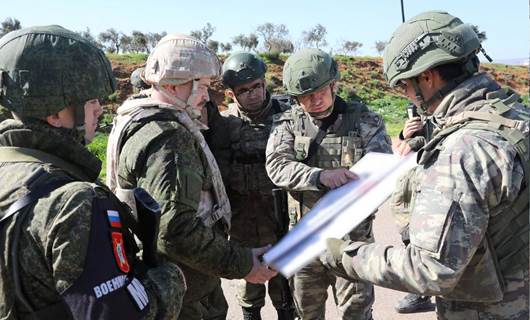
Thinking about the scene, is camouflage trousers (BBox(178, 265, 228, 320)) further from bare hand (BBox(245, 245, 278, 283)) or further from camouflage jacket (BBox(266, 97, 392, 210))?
camouflage jacket (BBox(266, 97, 392, 210))

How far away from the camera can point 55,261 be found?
1.44 meters

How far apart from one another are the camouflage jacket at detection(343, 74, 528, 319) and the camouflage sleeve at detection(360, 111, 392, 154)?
1412 millimetres

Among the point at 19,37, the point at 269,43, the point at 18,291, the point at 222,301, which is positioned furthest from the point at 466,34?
the point at 269,43

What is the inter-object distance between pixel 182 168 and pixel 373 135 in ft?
5.62

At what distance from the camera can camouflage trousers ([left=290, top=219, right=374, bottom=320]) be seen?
137 inches

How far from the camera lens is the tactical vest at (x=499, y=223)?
1.89 meters

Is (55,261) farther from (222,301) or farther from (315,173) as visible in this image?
(315,173)

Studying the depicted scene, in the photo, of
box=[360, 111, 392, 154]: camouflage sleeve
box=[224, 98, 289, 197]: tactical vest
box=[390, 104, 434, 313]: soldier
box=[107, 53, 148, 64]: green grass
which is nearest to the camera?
→ box=[390, 104, 434, 313]: soldier

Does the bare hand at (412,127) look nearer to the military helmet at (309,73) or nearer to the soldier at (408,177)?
the soldier at (408,177)

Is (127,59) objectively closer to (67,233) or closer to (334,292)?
(334,292)

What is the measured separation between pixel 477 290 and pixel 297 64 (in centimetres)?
215

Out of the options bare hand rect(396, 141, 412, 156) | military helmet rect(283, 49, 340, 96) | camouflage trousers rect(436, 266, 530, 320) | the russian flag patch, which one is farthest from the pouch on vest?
the russian flag patch

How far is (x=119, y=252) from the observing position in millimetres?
1568

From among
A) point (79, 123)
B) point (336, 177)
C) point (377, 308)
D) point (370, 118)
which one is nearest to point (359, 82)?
point (377, 308)
